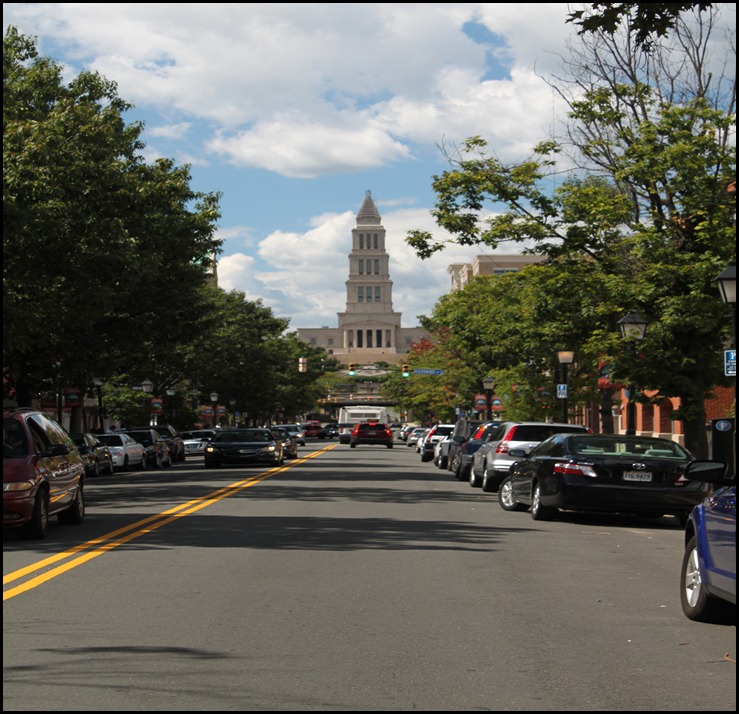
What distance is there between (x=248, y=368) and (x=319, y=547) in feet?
221

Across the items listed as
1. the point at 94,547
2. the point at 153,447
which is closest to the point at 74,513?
the point at 94,547

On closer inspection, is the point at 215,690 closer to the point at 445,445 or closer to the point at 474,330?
the point at 445,445

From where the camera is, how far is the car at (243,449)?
39719 mm

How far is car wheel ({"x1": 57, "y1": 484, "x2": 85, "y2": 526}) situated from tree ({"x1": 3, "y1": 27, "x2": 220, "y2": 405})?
687 cm

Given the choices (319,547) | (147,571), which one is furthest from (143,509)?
(147,571)

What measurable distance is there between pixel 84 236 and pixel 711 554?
22.3m

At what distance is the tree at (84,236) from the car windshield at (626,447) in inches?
442

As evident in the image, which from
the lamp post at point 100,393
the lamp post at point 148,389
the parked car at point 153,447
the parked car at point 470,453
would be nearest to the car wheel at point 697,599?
the parked car at point 470,453

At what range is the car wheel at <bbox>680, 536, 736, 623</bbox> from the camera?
358 inches

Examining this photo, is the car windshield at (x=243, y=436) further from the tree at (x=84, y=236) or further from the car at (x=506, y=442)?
the car at (x=506, y=442)

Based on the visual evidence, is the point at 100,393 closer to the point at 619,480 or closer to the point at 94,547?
the point at 619,480

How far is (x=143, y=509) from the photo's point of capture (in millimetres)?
20484

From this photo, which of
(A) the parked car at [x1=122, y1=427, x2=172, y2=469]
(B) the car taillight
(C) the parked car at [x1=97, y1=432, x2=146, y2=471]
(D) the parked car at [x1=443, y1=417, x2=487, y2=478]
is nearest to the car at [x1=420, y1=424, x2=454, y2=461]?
(D) the parked car at [x1=443, y1=417, x2=487, y2=478]

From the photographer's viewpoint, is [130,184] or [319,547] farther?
[130,184]
